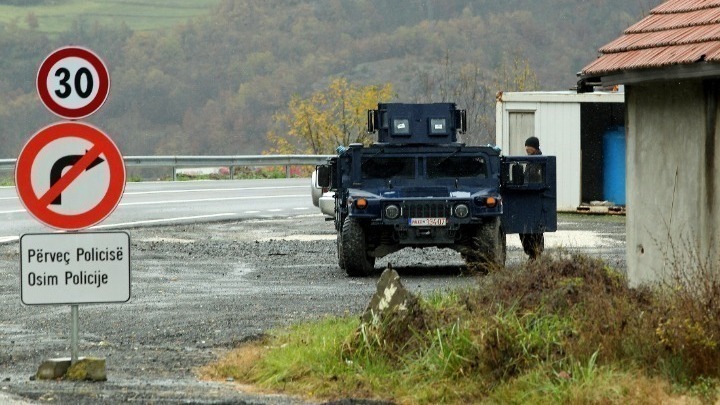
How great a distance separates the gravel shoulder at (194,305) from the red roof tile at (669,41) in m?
3.28

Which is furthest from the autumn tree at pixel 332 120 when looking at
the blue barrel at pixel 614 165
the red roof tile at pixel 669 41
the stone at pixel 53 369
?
the stone at pixel 53 369

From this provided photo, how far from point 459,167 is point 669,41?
7.28 m

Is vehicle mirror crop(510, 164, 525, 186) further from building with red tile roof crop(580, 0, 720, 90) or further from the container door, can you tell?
building with red tile roof crop(580, 0, 720, 90)

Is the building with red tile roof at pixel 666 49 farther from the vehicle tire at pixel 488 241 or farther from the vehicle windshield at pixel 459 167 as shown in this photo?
the vehicle windshield at pixel 459 167

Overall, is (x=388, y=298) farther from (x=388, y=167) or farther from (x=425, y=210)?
(x=388, y=167)

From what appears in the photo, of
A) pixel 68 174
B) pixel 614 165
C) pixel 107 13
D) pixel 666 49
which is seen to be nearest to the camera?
pixel 68 174

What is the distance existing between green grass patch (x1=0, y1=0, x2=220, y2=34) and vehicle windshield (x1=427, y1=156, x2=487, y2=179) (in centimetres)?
10661

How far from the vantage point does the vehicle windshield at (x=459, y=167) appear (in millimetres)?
18625

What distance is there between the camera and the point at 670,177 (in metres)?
12.0

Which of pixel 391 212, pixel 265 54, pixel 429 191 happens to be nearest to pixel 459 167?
pixel 429 191

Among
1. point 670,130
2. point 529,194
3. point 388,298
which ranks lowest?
point 388,298

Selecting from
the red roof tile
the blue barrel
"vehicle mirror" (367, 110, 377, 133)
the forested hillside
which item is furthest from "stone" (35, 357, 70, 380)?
the forested hillside

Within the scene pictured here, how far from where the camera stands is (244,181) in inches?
1735

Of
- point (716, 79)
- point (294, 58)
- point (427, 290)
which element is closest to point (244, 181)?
point (427, 290)
